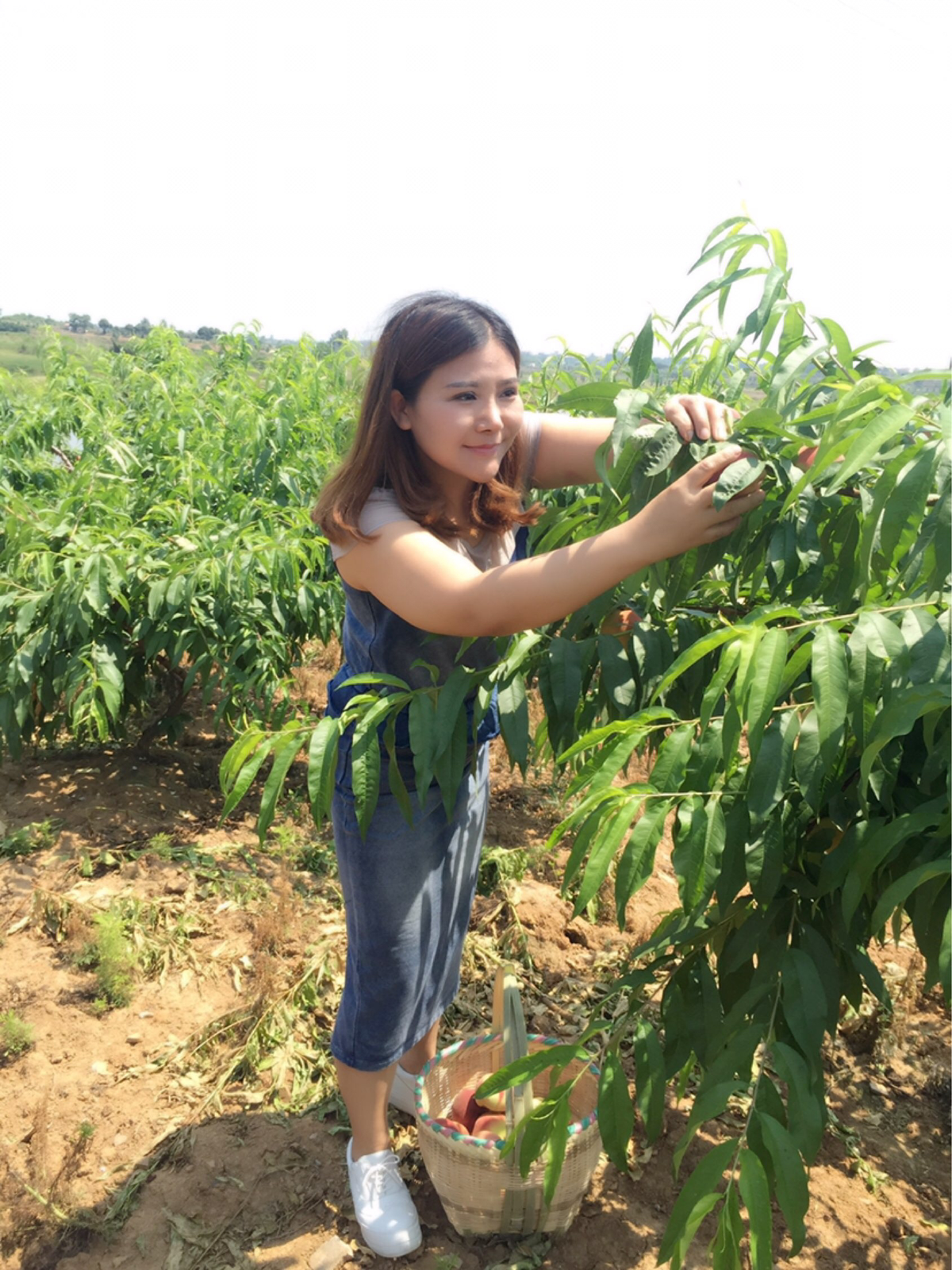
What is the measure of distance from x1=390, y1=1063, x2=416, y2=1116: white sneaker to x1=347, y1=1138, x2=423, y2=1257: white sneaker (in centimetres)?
25

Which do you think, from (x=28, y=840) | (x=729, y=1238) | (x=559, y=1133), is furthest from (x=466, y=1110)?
(x=28, y=840)

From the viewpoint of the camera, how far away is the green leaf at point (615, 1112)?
1.51 meters

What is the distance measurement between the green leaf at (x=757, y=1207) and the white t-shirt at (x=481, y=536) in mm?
896

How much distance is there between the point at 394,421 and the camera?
1731mm

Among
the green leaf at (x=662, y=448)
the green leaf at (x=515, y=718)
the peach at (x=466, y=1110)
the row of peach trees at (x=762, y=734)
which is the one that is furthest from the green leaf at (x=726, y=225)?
the peach at (x=466, y=1110)

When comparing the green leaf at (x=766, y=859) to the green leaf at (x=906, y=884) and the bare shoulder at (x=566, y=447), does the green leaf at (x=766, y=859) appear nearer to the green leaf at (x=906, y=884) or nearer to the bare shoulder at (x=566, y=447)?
the green leaf at (x=906, y=884)

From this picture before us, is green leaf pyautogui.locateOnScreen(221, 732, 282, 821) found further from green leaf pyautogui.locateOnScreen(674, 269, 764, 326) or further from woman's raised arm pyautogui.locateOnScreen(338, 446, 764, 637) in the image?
green leaf pyautogui.locateOnScreen(674, 269, 764, 326)

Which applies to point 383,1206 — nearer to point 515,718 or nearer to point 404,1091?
point 404,1091

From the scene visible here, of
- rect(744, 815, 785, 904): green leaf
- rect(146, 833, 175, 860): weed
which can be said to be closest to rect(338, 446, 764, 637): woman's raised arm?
rect(744, 815, 785, 904): green leaf

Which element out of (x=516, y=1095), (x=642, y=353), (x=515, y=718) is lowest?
(x=516, y=1095)

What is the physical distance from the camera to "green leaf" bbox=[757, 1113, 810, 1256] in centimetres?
127

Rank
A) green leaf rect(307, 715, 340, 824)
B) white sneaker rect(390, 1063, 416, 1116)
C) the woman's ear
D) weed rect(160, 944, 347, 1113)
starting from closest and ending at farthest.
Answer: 1. green leaf rect(307, 715, 340, 824)
2. the woman's ear
3. white sneaker rect(390, 1063, 416, 1116)
4. weed rect(160, 944, 347, 1113)

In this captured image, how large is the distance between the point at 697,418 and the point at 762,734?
44cm

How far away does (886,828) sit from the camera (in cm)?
115
